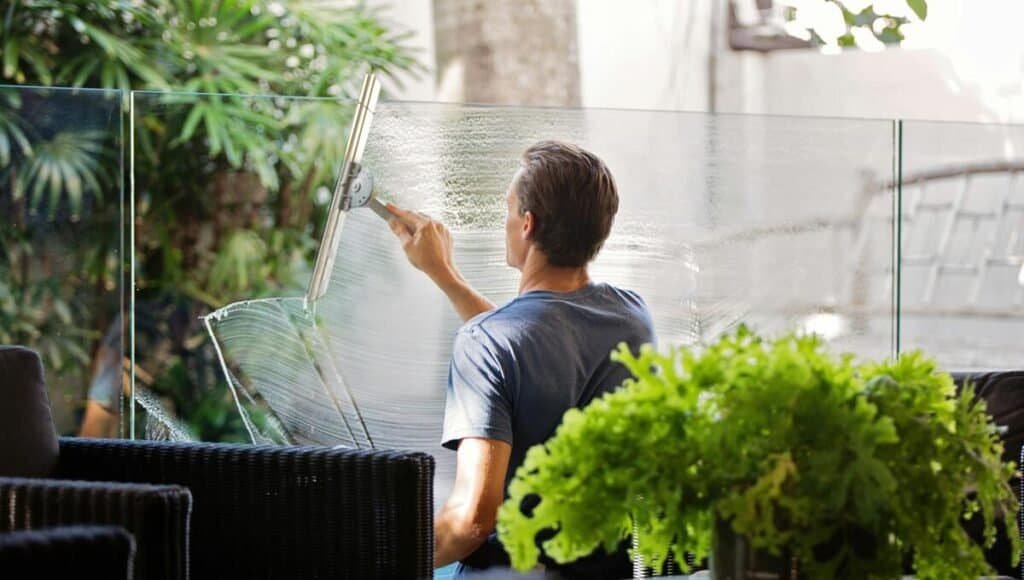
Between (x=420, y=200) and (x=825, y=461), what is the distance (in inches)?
60.9

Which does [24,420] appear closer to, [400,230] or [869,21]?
[400,230]

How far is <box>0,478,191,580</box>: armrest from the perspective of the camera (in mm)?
1716

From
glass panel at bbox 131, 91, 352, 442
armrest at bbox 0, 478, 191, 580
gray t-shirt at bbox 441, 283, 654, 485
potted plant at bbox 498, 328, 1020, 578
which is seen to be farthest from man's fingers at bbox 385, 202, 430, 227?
potted plant at bbox 498, 328, 1020, 578

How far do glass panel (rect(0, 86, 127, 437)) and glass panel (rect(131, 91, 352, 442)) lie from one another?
0.15ft

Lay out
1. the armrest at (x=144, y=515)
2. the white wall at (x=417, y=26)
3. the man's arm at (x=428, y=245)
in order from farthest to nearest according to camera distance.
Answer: the white wall at (x=417, y=26), the man's arm at (x=428, y=245), the armrest at (x=144, y=515)

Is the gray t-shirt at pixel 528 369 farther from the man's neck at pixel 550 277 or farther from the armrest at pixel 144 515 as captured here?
the armrest at pixel 144 515

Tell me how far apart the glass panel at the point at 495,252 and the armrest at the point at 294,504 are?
1.86ft

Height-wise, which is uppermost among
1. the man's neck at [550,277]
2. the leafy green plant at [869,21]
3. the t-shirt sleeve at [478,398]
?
the leafy green plant at [869,21]

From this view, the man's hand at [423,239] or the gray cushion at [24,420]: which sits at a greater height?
the man's hand at [423,239]

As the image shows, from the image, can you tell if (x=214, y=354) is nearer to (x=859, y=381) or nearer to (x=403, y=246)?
(x=403, y=246)

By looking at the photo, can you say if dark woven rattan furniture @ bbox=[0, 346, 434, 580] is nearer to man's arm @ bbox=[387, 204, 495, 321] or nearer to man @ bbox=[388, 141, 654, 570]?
man @ bbox=[388, 141, 654, 570]

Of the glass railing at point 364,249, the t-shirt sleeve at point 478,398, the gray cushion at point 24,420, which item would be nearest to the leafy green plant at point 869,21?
the glass railing at point 364,249

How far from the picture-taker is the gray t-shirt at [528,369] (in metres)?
2.02

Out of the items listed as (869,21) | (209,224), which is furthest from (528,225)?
(869,21)
